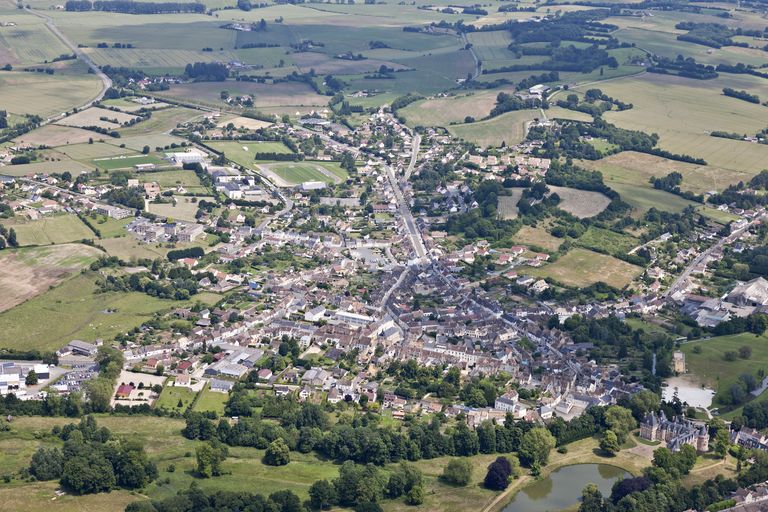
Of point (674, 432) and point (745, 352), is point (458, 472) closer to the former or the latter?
point (674, 432)

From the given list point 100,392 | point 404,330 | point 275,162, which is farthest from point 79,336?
point 275,162

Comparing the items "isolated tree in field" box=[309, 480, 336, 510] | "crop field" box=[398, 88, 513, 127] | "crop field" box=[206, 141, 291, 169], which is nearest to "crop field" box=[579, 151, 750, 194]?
"crop field" box=[398, 88, 513, 127]

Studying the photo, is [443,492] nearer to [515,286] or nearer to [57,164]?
[515,286]

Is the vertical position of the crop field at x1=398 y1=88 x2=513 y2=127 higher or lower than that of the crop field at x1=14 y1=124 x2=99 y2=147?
higher

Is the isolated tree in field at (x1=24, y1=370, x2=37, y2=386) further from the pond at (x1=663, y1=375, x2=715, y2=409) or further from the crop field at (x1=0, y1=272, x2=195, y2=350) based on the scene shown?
the pond at (x1=663, y1=375, x2=715, y2=409)

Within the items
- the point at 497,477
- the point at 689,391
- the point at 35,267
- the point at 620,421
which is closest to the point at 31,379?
the point at 35,267

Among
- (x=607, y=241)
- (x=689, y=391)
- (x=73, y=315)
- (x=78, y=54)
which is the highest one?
(x=689, y=391)
